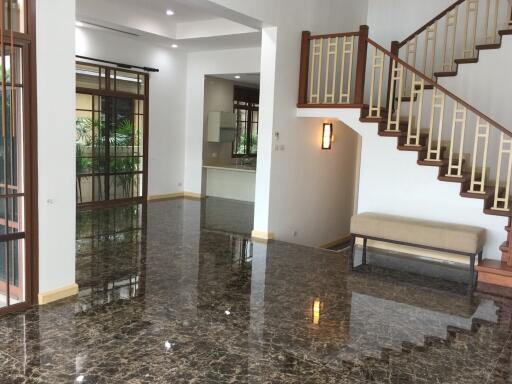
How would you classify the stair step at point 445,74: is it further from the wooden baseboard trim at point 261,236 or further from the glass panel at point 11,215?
the glass panel at point 11,215

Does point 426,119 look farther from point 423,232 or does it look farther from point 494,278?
point 494,278

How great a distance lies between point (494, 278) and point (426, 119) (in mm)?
2812

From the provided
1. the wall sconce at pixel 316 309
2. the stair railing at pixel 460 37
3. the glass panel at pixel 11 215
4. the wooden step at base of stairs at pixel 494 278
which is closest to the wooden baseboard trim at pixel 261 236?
the wall sconce at pixel 316 309

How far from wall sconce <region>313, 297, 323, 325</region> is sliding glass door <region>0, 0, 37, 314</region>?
7.85ft

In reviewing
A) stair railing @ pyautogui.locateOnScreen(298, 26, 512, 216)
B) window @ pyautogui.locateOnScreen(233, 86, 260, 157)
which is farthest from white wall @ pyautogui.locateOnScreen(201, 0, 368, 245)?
window @ pyautogui.locateOnScreen(233, 86, 260, 157)

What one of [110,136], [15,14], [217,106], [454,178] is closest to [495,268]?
[454,178]

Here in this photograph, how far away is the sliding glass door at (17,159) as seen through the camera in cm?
364

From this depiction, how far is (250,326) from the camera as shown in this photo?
379 cm

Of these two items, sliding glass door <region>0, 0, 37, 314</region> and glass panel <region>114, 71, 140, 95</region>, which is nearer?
sliding glass door <region>0, 0, 37, 314</region>

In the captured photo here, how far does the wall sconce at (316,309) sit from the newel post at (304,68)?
351 cm

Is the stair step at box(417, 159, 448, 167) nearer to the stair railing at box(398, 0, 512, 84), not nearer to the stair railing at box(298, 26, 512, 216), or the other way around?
the stair railing at box(298, 26, 512, 216)

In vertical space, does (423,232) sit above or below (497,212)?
below

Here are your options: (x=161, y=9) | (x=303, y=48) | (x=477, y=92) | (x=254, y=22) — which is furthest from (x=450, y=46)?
(x=161, y=9)

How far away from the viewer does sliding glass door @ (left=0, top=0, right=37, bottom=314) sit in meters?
3.64
